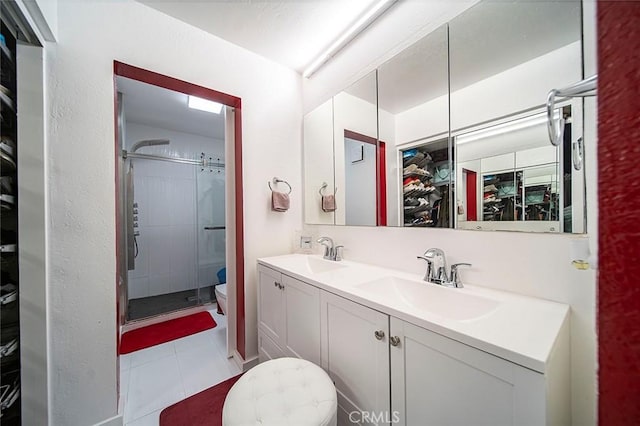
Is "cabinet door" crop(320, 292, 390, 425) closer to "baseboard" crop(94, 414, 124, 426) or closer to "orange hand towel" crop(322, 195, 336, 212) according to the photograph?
"orange hand towel" crop(322, 195, 336, 212)

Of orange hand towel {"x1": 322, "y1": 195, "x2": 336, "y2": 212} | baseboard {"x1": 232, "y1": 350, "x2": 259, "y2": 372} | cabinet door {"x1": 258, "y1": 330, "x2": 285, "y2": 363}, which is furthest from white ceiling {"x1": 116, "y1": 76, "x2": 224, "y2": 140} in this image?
baseboard {"x1": 232, "y1": 350, "x2": 259, "y2": 372}

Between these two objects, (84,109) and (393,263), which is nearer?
(84,109)

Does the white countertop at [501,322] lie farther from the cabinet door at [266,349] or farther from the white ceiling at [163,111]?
the white ceiling at [163,111]

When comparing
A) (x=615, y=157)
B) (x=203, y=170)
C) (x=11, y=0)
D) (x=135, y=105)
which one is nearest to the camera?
(x=615, y=157)

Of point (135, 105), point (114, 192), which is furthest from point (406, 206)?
point (135, 105)

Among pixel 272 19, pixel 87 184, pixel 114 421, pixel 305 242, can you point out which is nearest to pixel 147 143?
pixel 87 184

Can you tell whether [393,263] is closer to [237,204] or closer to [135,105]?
[237,204]

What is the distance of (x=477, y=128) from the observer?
3.39 feet

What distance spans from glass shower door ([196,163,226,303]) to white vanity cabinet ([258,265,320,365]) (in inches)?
70.8

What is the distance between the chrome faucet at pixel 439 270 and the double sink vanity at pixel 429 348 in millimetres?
→ 39

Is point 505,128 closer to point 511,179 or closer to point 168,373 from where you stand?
point 511,179

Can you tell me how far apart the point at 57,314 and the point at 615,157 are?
180 cm

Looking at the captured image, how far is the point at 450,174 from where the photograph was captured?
1.12 meters

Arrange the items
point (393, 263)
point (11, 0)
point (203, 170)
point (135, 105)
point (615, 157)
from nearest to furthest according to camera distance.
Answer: point (615, 157)
point (11, 0)
point (393, 263)
point (135, 105)
point (203, 170)
